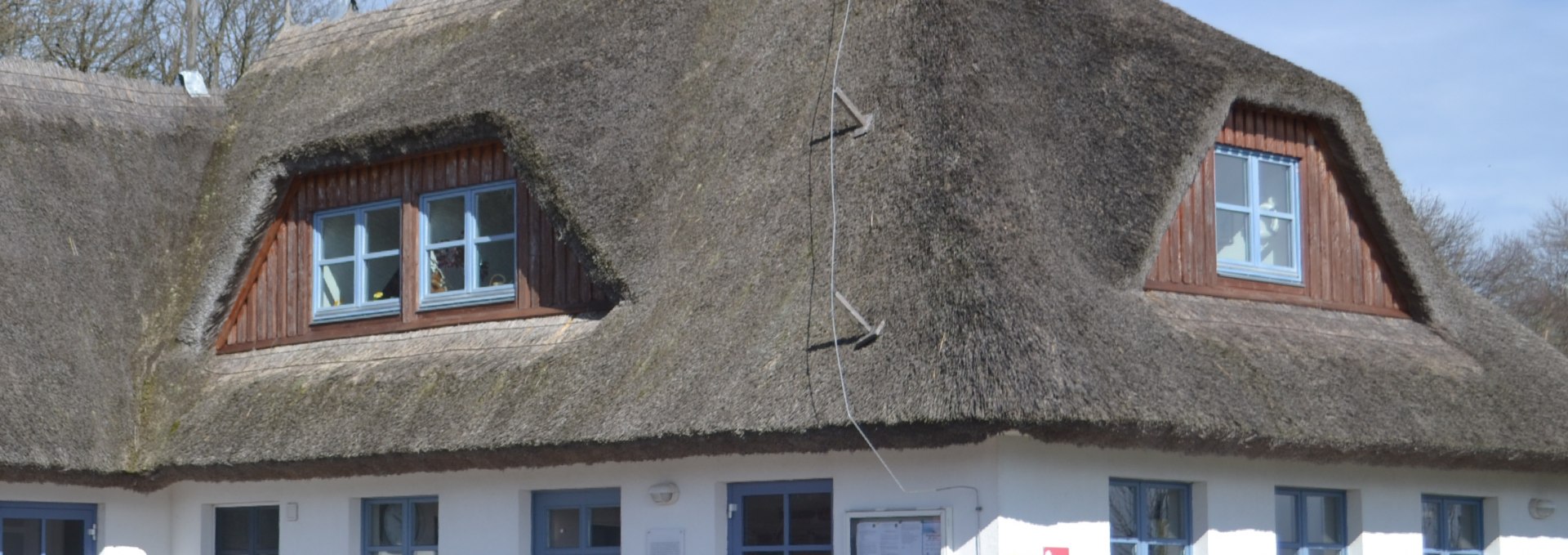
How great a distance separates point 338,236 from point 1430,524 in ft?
26.4

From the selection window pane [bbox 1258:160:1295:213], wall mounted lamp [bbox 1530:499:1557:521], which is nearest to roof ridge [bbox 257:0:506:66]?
window pane [bbox 1258:160:1295:213]

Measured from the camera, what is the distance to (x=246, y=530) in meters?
14.8

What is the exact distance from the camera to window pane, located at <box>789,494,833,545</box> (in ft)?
38.2

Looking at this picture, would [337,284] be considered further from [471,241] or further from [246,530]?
[246,530]

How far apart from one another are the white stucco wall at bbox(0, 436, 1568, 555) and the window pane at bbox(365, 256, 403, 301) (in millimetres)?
1446

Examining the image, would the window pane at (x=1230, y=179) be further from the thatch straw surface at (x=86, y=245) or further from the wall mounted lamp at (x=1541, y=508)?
the thatch straw surface at (x=86, y=245)

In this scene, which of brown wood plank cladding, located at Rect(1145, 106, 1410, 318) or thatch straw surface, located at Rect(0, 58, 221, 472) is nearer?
brown wood plank cladding, located at Rect(1145, 106, 1410, 318)

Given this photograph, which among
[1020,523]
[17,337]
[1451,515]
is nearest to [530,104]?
[17,337]

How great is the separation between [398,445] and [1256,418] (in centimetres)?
528

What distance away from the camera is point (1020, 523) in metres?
10.8

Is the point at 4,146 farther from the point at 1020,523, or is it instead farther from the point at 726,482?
the point at 1020,523

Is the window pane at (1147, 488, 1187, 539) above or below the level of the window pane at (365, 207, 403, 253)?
below

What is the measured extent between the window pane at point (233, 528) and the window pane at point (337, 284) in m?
1.67

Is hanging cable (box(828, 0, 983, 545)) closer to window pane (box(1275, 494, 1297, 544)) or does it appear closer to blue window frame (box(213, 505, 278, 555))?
window pane (box(1275, 494, 1297, 544))
